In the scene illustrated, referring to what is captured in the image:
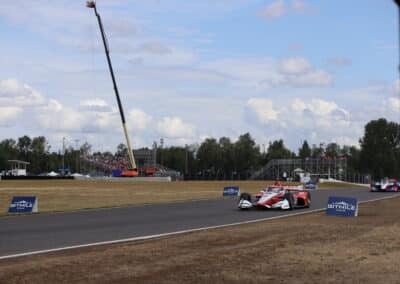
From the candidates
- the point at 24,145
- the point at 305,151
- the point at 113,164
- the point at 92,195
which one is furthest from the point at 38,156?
the point at 92,195

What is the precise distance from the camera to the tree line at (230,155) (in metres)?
147

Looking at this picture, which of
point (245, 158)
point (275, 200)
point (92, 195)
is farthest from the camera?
point (245, 158)

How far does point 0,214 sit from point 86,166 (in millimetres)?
141321

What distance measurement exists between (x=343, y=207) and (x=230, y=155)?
140 m

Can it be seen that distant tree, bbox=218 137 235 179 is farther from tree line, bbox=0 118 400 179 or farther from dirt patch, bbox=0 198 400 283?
dirt patch, bbox=0 198 400 283

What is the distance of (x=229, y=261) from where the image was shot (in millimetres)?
11617

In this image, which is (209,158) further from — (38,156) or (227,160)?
(38,156)

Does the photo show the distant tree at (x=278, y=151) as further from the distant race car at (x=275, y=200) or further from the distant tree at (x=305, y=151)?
the distant race car at (x=275, y=200)

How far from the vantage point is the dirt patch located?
9.91 m

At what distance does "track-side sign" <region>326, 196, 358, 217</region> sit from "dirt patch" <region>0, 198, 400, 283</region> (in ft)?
23.3

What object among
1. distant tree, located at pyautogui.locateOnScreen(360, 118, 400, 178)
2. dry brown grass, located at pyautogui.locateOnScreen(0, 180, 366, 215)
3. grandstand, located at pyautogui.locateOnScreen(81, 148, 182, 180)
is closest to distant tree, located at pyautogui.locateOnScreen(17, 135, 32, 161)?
grandstand, located at pyautogui.locateOnScreen(81, 148, 182, 180)

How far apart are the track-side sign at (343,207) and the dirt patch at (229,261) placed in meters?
7.09

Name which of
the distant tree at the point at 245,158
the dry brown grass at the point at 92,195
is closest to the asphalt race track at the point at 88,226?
the dry brown grass at the point at 92,195

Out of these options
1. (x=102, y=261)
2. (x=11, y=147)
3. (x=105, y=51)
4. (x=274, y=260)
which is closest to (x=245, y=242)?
(x=274, y=260)
